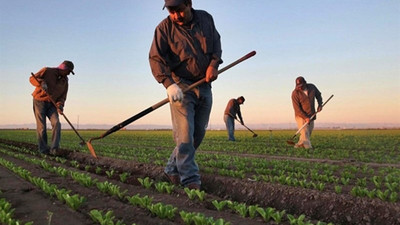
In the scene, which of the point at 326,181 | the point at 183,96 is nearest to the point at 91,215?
the point at 183,96

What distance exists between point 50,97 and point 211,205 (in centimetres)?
692

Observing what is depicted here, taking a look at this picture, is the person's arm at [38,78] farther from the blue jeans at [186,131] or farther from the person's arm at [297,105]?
the person's arm at [297,105]

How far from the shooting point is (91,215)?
300cm

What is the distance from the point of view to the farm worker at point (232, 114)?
17.0m

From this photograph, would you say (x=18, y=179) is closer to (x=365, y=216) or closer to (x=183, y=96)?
(x=183, y=96)

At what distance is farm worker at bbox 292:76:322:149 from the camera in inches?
431

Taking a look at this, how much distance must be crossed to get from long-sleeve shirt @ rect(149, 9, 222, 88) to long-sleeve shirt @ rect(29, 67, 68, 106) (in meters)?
5.69

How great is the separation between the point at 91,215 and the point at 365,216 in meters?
2.66

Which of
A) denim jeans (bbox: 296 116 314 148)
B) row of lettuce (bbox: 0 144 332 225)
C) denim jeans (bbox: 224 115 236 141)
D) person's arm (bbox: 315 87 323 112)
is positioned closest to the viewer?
row of lettuce (bbox: 0 144 332 225)

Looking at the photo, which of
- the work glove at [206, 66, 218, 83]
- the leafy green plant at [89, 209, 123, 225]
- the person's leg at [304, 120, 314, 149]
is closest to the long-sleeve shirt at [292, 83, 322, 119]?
the person's leg at [304, 120, 314, 149]

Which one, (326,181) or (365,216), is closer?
(365,216)

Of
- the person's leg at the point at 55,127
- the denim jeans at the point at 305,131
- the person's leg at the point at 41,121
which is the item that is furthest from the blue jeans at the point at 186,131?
the denim jeans at the point at 305,131

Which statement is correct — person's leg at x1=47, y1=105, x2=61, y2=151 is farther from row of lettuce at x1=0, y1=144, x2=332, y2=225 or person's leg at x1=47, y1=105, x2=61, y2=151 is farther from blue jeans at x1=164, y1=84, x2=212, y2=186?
blue jeans at x1=164, y1=84, x2=212, y2=186

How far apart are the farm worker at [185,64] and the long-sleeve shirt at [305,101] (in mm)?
7102
